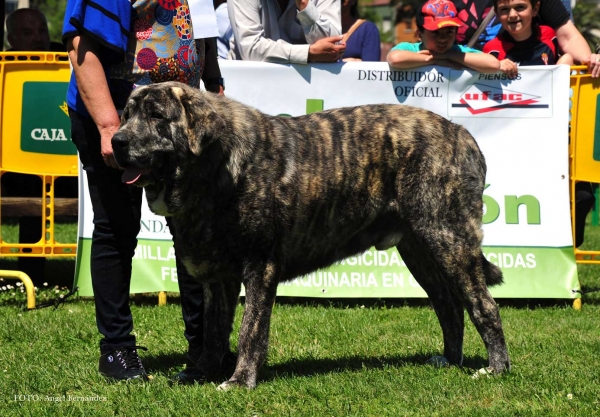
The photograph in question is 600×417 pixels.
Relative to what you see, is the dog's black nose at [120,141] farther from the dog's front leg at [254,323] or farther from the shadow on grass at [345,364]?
the shadow on grass at [345,364]

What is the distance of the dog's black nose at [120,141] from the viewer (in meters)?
3.92

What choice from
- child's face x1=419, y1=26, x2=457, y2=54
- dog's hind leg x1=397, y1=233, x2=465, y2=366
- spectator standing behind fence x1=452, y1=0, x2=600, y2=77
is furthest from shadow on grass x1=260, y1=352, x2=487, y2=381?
spectator standing behind fence x1=452, y1=0, x2=600, y2=77

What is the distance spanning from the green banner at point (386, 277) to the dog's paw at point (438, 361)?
6.27 ft

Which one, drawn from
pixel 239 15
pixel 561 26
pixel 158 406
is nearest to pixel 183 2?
pixel 158 406

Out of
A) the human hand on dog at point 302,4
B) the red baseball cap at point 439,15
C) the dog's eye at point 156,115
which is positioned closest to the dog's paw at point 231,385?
the dog's eye at point 156,115

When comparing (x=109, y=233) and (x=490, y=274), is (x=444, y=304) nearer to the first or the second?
(x=490, y=274)

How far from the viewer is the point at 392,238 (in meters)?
4.79

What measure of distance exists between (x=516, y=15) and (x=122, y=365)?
440cm

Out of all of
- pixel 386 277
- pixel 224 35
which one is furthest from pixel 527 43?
pixel 224 35

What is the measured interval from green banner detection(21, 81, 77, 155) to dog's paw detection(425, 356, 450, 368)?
3.66m

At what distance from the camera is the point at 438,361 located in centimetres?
495

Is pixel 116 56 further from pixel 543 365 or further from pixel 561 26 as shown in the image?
pixel 561 26

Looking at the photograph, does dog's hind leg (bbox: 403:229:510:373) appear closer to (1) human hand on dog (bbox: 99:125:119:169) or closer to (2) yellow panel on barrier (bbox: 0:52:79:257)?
(1) human hand on dog (bbox: 99:125:119:169)

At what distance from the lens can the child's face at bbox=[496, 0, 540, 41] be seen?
7.05 meters
